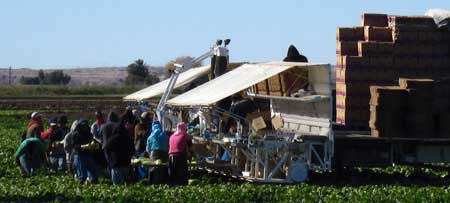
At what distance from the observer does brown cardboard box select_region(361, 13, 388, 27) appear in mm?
23938

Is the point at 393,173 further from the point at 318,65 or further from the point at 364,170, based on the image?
the point at 318,65

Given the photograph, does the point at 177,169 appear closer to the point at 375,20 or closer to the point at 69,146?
the point at 69,146

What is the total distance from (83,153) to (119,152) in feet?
3.50

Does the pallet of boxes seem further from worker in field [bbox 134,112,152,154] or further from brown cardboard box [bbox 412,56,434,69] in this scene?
worker in field [bbox 134,112,152,154]

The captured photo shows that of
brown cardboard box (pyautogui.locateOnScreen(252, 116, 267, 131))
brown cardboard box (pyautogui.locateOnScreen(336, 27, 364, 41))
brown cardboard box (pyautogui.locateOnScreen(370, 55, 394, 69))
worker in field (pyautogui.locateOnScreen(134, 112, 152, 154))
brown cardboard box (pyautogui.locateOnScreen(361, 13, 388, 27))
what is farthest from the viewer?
worker in field (pyautogui.locateOnScreen(134, 112, 152, 154))

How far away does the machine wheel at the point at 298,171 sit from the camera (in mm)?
21719

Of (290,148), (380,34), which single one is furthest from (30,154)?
(380,34)

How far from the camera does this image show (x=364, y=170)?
24781 mm

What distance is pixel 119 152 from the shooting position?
856 inches

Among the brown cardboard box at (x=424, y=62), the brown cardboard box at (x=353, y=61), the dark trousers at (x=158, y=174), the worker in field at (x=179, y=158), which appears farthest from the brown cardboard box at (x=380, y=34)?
the dark trousers at (x=158, y=174)

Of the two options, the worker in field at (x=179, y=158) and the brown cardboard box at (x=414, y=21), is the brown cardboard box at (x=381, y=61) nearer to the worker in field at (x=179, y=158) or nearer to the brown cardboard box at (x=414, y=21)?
the brown cardboard box at (x=414, y=21)

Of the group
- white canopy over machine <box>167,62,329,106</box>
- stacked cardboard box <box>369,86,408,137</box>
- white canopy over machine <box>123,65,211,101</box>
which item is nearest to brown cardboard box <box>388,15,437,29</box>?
stacked cardboard box <box>369,86,408,137</box>

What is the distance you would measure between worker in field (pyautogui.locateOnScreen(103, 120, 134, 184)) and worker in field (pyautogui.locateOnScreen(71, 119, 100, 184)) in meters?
0.59

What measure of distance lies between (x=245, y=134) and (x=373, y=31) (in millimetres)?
3435
